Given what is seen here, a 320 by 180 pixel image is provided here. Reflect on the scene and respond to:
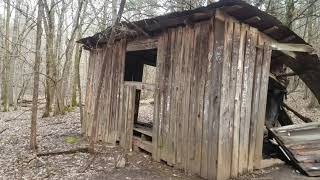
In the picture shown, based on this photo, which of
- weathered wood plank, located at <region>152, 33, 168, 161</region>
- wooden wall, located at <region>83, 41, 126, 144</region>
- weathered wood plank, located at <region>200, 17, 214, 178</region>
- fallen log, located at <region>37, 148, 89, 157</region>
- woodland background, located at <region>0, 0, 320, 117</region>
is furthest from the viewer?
woodland background, located at <region>0, 0, 320, 117</region>

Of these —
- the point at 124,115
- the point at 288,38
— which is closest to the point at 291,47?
the point at 288,38

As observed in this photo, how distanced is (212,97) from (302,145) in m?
2.47

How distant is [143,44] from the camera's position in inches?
316

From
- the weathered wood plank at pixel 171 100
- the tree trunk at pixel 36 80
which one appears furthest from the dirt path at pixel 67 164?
the tree trunk at pixel 36 80

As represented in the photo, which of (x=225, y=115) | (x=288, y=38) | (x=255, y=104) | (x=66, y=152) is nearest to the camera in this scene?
(x=225, y=115)

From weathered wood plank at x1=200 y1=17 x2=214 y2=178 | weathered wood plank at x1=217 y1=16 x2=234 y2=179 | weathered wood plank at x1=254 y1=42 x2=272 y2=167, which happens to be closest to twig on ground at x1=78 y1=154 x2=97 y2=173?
weathered wood plank at x1=200 y1=17 x2=214 y2=178

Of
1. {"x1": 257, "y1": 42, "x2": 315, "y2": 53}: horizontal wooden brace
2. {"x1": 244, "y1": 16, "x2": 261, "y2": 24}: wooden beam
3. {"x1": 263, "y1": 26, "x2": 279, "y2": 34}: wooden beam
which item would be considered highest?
{"x1": 244, "y1": 16, "x2": 261, "y2": 24}: wooden beam

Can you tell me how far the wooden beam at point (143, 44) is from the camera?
7.65m

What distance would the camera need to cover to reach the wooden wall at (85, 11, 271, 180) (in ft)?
19.5

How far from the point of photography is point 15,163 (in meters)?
7.85

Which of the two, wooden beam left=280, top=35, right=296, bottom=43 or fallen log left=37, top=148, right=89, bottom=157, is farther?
fallen log left=37, top=148, right=89, bottom=157

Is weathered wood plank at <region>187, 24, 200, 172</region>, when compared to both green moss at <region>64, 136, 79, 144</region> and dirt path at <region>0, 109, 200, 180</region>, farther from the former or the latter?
green moss at <region>64, 136, 79, 144</region>

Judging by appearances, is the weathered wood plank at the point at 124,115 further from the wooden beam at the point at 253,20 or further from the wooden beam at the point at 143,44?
the wooden beam at the point at 253,20

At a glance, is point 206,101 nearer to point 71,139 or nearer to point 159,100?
point 159,100
